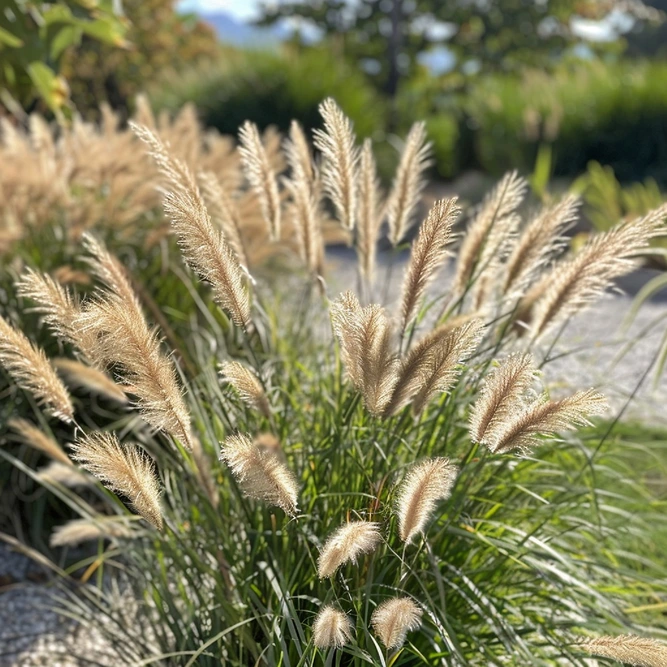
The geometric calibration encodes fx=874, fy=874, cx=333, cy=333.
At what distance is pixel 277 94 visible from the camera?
390 inches

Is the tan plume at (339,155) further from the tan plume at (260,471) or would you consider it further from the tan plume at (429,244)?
the tan plume at (260,471)

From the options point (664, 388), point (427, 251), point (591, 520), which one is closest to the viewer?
point (427, 251)

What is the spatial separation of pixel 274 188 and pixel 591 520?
1191mm

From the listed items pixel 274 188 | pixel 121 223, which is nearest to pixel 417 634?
pixel 274 188

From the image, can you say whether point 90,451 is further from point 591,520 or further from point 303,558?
point 591,520

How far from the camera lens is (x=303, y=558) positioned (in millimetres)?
1806

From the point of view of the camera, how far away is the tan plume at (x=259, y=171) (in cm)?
170

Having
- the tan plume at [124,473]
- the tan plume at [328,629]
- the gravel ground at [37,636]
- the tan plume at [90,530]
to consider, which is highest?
the tan plume at [124,473]

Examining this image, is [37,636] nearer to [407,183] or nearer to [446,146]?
[407,183]

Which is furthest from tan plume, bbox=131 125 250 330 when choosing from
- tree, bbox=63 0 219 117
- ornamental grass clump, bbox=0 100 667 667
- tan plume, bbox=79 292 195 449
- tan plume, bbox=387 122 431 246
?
tree, bbox=63 0 219 117

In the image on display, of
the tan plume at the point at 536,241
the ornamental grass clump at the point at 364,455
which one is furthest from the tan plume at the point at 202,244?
the tan plume at the point at 536,241

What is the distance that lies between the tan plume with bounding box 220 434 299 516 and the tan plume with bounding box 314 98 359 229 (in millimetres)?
608

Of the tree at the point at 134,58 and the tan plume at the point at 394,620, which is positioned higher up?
the tan plume at the point at 394,620

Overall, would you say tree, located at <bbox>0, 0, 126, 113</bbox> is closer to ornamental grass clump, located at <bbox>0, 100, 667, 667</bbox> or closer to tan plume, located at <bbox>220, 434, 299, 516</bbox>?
ornamental grass clump, located at <bbox>0, 100, 667, 667</bbox>
